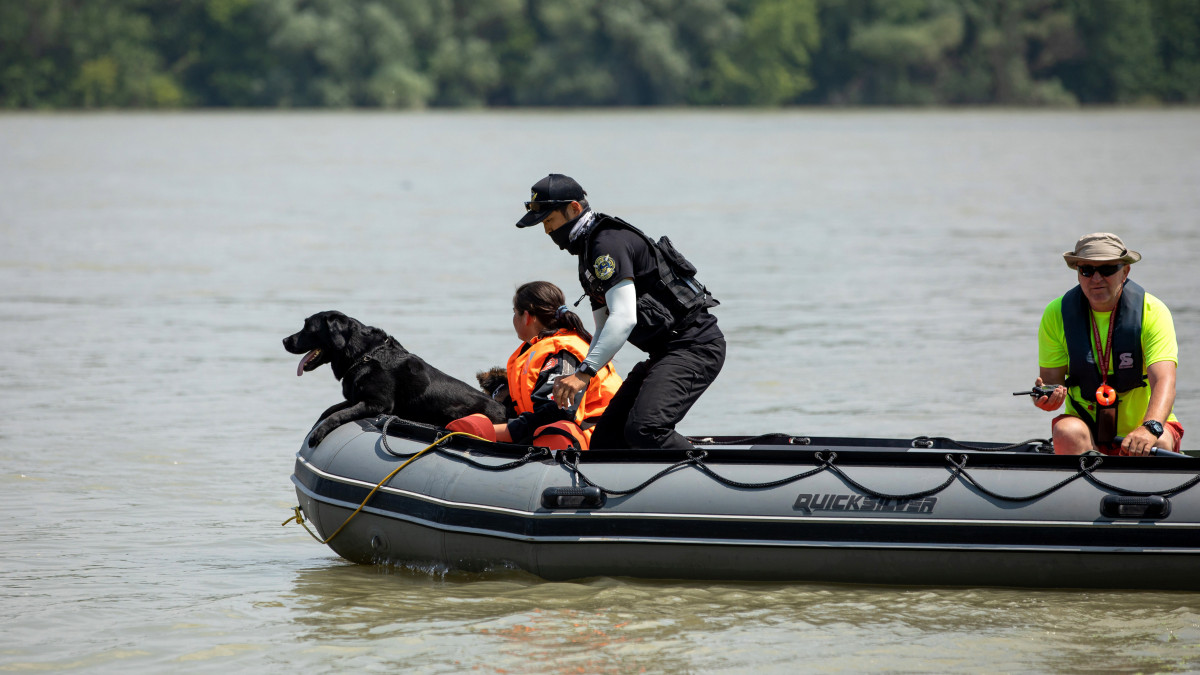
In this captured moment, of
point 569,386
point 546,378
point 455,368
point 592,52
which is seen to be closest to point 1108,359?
point 569,386

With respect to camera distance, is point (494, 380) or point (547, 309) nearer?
point (547, 309)

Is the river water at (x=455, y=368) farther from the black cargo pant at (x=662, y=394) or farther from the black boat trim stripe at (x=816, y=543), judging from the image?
the black cargo pant at (x=662, y=394)

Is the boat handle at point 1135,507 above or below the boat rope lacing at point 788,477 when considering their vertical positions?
below

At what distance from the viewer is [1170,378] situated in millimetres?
5801

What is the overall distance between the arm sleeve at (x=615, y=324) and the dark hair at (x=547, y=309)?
0.46 metres

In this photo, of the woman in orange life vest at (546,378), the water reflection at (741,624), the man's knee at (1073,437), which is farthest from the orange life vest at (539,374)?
the man's knee at (1073,437)

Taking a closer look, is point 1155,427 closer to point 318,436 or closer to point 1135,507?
point 1135,507

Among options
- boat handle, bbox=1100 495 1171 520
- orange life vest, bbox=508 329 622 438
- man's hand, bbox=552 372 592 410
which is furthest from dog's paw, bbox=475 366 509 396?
boat handle, bbox=1100 495 1171 520

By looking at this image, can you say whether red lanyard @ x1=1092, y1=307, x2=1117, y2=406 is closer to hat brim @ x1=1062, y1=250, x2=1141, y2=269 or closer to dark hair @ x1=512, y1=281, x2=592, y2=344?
hat brim @ x1=1062, y1=250, x2=1141, y2=269

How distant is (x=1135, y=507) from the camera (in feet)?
18.7

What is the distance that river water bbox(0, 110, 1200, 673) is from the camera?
5648 mm

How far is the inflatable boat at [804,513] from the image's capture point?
228 inches

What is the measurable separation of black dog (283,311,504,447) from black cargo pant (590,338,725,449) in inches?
27.3

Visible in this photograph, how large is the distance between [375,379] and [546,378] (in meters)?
0.87
